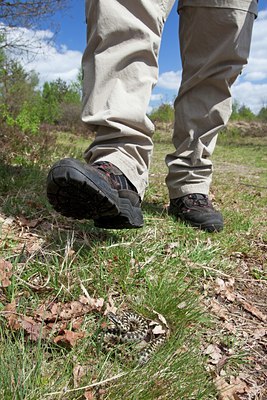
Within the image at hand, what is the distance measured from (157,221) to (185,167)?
0.42 meters

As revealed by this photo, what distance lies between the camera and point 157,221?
97.0 inches

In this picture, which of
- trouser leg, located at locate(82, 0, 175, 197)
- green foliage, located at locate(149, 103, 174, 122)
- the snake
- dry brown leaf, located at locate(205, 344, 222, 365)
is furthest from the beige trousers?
green foliage, located at locate(149, 103, 174, 122)

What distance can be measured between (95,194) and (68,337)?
51 centimetres

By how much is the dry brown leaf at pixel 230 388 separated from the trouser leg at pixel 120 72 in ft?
2.89

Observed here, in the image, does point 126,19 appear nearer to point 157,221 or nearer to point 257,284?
point 157,221

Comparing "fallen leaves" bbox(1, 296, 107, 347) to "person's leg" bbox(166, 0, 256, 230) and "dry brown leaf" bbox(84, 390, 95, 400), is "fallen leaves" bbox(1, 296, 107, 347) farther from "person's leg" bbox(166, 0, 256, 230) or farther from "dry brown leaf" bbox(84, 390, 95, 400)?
"person's leg" bbox(166, 0, 256, 230)

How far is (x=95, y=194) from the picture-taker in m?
1.47

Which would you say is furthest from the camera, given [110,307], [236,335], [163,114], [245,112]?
[245,112]

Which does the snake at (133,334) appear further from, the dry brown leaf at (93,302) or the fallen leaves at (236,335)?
the fallen leaves at (236,335)

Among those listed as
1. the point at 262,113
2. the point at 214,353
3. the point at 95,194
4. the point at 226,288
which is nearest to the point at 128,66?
the point at 95,194

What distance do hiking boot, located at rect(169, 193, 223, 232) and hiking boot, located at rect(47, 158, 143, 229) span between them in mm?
799

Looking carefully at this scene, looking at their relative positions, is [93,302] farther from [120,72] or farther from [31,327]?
[120,72]

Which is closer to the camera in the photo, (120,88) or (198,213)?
(120,88)

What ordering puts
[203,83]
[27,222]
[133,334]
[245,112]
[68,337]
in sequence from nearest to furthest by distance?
[68,337] → [133,334] → [27,222] → [203,83] → [245,112]
